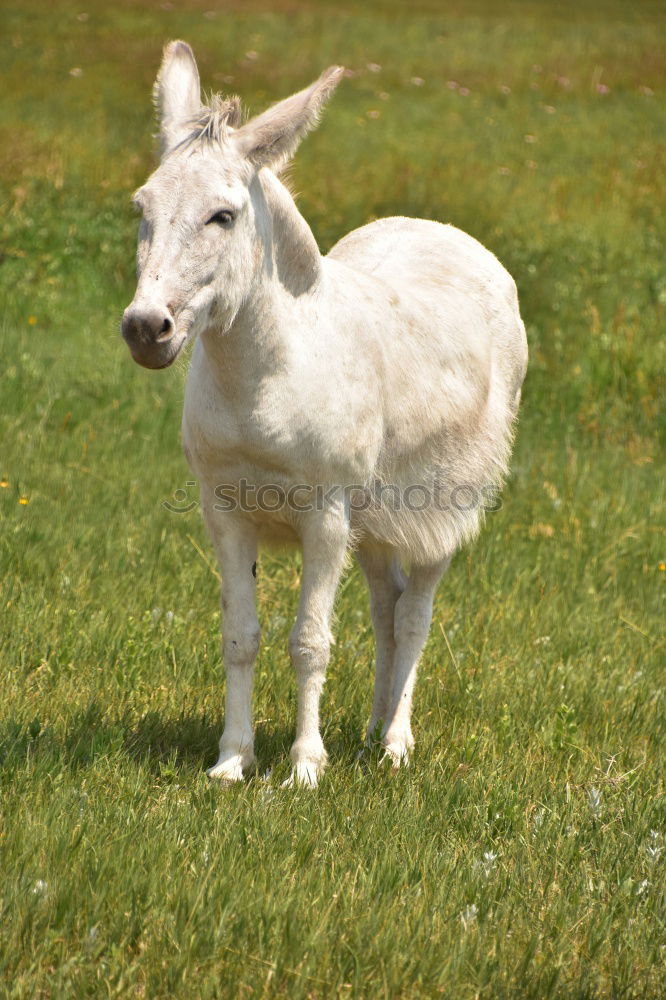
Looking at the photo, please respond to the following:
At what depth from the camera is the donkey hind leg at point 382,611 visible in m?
5.07

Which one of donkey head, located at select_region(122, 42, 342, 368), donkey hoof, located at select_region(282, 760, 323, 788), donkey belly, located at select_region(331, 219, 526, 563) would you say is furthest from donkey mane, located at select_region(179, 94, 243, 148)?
donkey hoof, located at select_region(282, 760, 323, 788)

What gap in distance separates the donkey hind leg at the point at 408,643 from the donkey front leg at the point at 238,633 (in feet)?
2.25

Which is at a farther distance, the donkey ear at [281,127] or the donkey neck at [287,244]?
the donkey neck at [287,244]

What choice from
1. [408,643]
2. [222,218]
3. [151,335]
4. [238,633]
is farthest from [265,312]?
[408,643]

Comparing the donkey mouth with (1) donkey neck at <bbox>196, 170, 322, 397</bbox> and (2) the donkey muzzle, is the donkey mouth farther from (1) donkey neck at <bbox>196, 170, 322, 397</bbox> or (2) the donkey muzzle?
(1) donkey neck at <bbox>196, 170, 322, 397</bbox>

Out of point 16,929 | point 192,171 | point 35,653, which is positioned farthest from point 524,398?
point 16,929

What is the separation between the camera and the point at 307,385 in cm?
397

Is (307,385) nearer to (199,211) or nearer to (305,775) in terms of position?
(199,211)

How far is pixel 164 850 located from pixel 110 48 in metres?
19.0

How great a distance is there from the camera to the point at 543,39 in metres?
25.3

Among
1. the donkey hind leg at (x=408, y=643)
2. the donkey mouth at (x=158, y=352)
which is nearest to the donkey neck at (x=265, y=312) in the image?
the donkey mouth at (x=158, y=352)

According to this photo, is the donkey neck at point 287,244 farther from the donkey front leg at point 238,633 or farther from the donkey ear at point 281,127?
the donkey front leg at point 238,633

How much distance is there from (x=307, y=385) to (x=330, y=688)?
1.67 m

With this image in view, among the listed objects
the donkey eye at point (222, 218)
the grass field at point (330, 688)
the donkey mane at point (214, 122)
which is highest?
the donkey mane at point (214, 122)
